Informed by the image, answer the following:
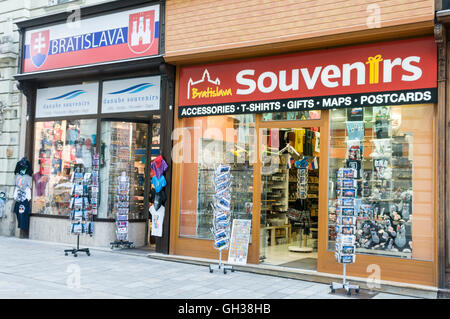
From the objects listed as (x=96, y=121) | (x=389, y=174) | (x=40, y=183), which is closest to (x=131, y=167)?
(x=96, y=121)

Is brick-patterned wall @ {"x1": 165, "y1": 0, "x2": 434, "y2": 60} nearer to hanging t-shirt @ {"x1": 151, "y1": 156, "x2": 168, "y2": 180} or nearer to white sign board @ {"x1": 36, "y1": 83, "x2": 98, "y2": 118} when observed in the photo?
hanging t-shirt @ {"x1": 151, "y1": 156, "x2": 168, "y2": 180}

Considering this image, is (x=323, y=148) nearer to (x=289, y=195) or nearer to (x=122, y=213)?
(x=289, y=195)

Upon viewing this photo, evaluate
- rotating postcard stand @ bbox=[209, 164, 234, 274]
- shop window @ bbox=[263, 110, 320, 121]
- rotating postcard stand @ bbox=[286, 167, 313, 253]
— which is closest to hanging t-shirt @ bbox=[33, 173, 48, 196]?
rotating postcard stand @ bbox=[209, 164, 234, 274]

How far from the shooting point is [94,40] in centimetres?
1111

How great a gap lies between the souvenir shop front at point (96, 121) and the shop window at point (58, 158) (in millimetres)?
26

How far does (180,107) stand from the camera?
995cm

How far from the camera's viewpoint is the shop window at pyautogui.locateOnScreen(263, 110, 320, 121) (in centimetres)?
842

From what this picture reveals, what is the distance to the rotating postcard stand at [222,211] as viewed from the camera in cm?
848

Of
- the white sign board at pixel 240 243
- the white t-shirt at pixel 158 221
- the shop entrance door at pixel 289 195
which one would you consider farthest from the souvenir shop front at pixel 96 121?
the shop entrance door at pixel 289 195

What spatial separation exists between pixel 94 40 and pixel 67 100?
1.83 m

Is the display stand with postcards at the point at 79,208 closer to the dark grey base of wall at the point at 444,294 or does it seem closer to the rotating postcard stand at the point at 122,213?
the rotating postcard stand at the point at 122,213

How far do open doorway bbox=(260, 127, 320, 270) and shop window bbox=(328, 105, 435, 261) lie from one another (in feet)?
4.10
